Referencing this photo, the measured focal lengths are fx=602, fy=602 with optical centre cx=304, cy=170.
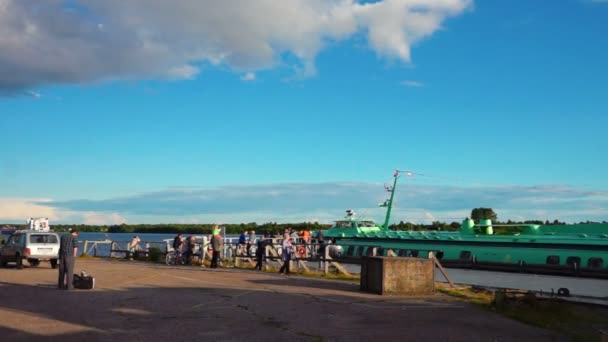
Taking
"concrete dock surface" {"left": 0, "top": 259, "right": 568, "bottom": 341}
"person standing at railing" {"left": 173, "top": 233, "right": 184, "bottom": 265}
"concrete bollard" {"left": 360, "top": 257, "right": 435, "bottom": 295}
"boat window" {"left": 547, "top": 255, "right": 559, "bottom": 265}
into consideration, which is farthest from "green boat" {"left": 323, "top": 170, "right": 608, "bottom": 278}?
"person standing at railing" {"left": 173, "top": 233, "right": 184, "bottom": 265}

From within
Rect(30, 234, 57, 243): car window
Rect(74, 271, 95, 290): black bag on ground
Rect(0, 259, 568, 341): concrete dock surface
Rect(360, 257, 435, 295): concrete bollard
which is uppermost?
Rect(30, 234, 57, 243): car window

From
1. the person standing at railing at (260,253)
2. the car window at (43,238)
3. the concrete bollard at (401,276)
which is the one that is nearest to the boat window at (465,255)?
the person standing at railing at (260,253)

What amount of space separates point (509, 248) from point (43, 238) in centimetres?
2468

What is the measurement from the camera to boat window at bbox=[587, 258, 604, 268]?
96.8ft

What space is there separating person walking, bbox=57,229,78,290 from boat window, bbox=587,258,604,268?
950 inches

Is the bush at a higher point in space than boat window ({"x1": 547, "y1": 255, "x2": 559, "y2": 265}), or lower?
lower

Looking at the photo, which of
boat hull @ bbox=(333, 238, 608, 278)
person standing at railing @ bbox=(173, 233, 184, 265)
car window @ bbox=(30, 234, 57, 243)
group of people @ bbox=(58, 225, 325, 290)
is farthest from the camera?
person standing at railing @ bbox=(173, 233, 184, 265)

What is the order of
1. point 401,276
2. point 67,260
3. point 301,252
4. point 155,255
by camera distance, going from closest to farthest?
point 401,276 → point 67,260 → point 301,252 → point 155,255

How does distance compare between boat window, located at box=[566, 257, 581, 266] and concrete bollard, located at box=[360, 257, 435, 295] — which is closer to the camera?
concrete bollard, located at box=[360, 257, 435, 295]

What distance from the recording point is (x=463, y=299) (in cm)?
1788

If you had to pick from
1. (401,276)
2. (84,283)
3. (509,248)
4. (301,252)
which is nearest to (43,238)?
(84,283)

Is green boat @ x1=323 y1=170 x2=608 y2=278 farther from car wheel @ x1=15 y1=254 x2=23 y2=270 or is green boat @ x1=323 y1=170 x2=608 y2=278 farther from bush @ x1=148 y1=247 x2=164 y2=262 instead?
car wheel @ x1=15 y1=254 x2=23 y2=270

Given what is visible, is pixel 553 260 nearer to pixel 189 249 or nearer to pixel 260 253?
pixel 260 253

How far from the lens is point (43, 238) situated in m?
28.7
